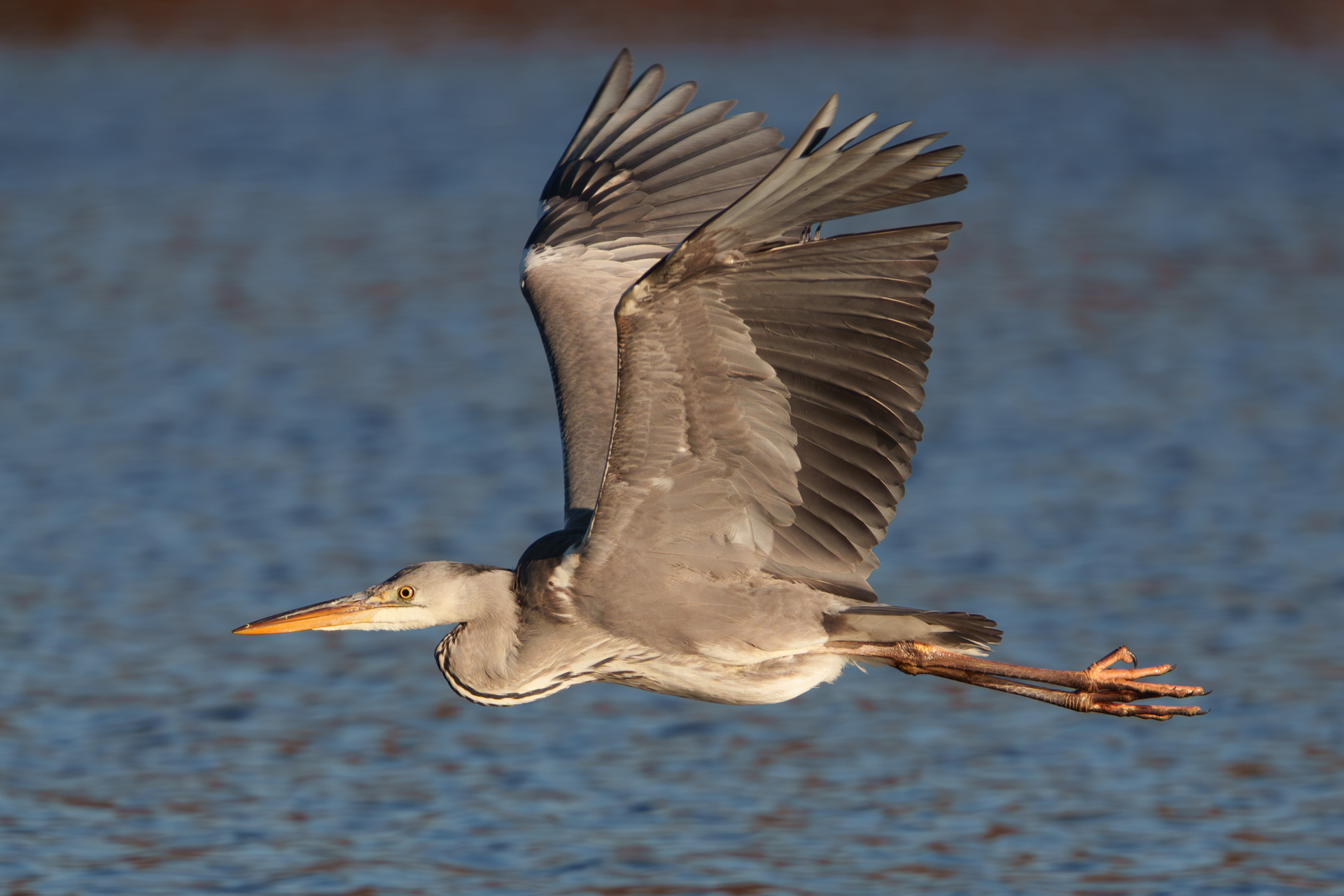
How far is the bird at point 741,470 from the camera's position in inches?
205

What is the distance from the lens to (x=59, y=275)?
56.9 ft

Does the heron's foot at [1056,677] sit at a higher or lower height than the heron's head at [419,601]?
lower

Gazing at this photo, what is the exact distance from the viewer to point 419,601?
6121 mm

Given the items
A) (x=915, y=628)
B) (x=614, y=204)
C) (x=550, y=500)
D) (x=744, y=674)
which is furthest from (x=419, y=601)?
(x=550, y=500)

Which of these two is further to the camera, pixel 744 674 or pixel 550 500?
pixel 550 500

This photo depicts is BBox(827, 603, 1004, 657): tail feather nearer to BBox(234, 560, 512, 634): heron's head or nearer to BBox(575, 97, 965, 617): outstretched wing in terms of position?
BBox(575, 97, 965, 617): outstretched wing

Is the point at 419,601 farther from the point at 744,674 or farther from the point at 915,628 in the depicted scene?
the point at 915,628

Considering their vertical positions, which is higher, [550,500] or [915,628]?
[550,500]

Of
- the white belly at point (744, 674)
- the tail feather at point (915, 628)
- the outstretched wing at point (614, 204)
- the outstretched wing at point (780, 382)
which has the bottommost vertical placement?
the white belly at point (744, 674)

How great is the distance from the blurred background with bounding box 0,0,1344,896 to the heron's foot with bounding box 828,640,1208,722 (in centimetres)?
144

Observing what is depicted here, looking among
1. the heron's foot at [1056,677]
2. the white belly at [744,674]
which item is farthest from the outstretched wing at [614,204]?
the heron's foot at [1056,677]

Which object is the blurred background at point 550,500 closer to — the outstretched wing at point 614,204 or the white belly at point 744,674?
the white belly at point 744,674

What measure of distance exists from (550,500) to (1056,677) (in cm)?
598

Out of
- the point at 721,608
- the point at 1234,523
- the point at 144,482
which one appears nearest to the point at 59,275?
the point at 144,482
